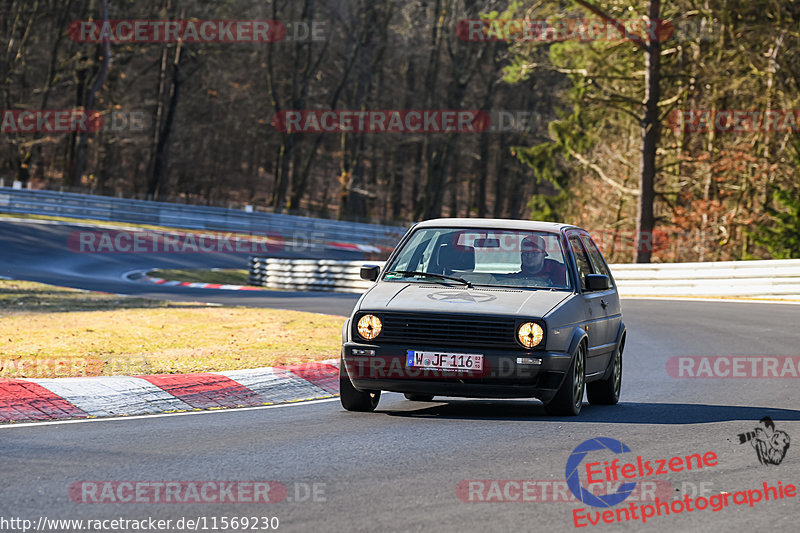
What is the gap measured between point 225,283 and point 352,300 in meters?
8.47

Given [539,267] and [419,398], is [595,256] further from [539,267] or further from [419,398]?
[419,398]

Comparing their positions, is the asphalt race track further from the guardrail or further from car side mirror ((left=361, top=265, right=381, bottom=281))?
the guardrail

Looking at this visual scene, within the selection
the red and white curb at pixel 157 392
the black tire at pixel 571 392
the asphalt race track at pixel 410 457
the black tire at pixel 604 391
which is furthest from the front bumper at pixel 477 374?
the red and white curb at pixel 157 392

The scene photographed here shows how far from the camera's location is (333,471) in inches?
260

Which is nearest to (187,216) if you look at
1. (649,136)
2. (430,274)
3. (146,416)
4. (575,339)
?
(649,136)

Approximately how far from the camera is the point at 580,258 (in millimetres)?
10336

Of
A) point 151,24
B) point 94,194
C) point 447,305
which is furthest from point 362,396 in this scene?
point 151,24

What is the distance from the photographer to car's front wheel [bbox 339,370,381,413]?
9203 millimetres

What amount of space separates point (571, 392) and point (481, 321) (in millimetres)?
949

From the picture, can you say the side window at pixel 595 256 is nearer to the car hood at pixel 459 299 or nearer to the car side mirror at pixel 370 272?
the car hood at pixel 459 299

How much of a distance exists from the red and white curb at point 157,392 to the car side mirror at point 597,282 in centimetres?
265

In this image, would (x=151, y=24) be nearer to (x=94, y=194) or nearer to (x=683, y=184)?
(x=94, y=194)

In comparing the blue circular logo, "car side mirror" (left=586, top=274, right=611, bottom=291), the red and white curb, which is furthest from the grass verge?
the blue circular logo

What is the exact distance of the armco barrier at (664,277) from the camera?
994 inches
